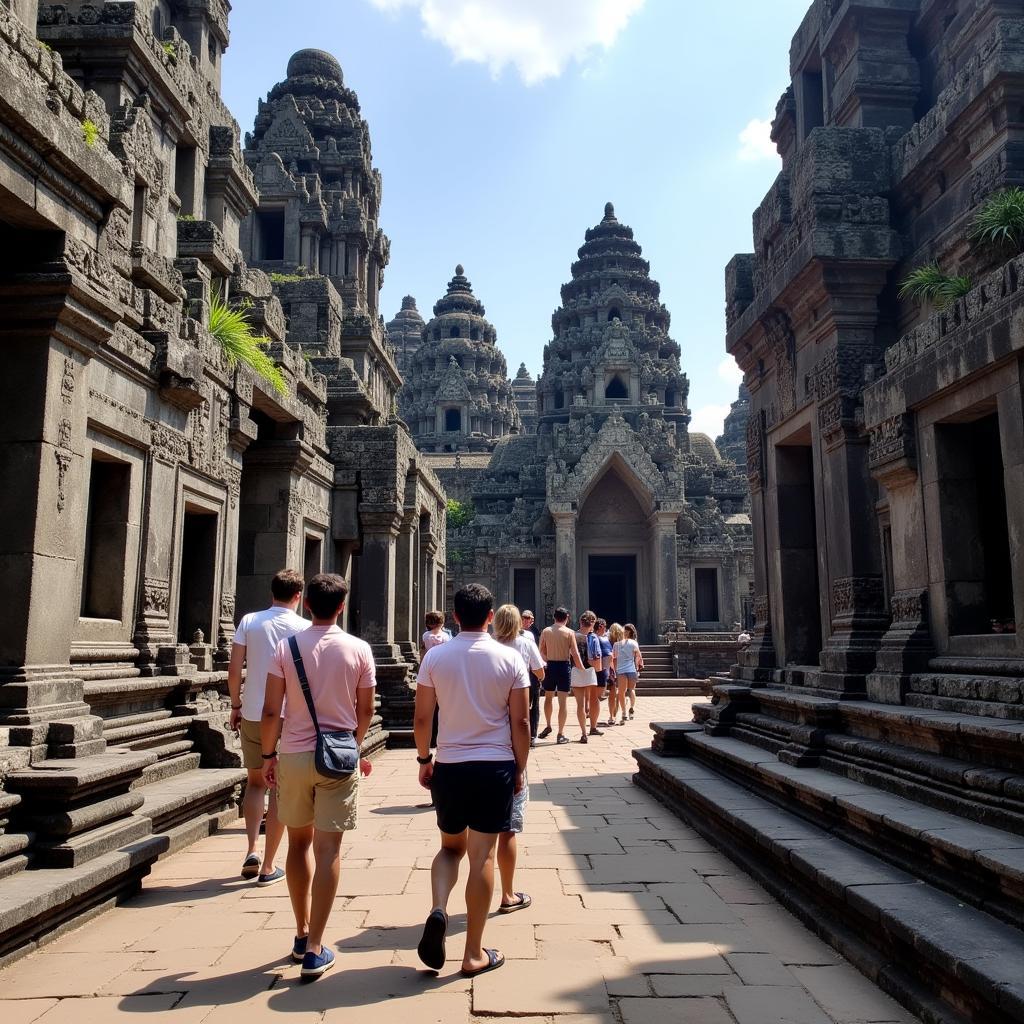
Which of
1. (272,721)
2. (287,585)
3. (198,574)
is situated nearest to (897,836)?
(272,721)

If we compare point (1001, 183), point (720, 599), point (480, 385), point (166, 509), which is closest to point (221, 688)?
point (166, 509)

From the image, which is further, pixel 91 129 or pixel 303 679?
pixel 91 129

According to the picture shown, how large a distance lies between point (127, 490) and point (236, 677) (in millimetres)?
2279

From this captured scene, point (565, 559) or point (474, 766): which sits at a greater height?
point (565, 559)

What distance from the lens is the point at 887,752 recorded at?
564 centimetres

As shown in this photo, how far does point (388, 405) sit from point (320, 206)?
6301 millimetres

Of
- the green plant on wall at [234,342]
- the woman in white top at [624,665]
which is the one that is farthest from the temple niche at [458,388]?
the green plant on wall at [234,342]

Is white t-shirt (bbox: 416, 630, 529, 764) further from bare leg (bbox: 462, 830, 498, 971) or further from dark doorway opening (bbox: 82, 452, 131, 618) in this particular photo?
dark doorway opening (bbox: 82, 452, 131, 618)

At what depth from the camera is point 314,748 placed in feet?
14.0

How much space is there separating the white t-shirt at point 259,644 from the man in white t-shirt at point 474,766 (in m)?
1.60

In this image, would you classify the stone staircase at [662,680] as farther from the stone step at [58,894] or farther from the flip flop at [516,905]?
the stone step at [58,894]

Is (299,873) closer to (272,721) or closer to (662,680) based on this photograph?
(272,721)

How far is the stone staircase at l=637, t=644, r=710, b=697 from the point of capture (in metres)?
24.7

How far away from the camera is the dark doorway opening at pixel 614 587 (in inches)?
1340
